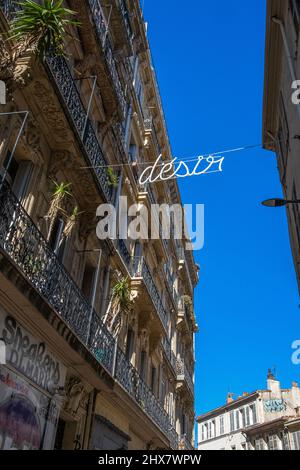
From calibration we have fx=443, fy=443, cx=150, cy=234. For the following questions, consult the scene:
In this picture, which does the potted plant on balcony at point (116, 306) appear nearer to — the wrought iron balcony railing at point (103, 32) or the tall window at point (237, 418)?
the wrought iron balcony railing at point (103, 32)

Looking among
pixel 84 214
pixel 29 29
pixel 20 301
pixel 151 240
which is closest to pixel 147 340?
pixel 151 240

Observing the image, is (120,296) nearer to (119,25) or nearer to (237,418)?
(119,25)

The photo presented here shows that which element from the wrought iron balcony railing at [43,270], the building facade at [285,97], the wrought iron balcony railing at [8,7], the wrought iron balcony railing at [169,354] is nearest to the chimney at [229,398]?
the wrought iron balcony railing at [169,354]

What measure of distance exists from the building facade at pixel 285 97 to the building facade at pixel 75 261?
17.0ft

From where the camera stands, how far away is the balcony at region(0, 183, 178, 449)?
7.17m

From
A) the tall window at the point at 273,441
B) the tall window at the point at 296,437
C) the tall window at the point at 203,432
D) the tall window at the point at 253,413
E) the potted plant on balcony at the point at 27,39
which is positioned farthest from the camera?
the tall window at the point at 203,432

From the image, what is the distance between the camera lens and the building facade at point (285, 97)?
41.1ft

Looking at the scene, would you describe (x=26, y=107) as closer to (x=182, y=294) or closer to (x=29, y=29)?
(x=29, y=29)

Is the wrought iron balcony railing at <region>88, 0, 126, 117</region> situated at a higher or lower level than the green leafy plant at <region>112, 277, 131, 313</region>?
higher

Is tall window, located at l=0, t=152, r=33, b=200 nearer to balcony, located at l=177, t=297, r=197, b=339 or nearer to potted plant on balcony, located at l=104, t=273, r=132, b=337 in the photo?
potted plant on balcony, located at l=104, t=273, r=132, b=337

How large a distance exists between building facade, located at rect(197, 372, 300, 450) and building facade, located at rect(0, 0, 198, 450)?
27.4 metres

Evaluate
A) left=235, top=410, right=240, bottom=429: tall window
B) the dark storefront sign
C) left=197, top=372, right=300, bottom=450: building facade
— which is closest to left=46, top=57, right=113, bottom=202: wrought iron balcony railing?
the dark storefront sign

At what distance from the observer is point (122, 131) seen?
16.5 m

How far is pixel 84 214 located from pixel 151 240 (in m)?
8.25
